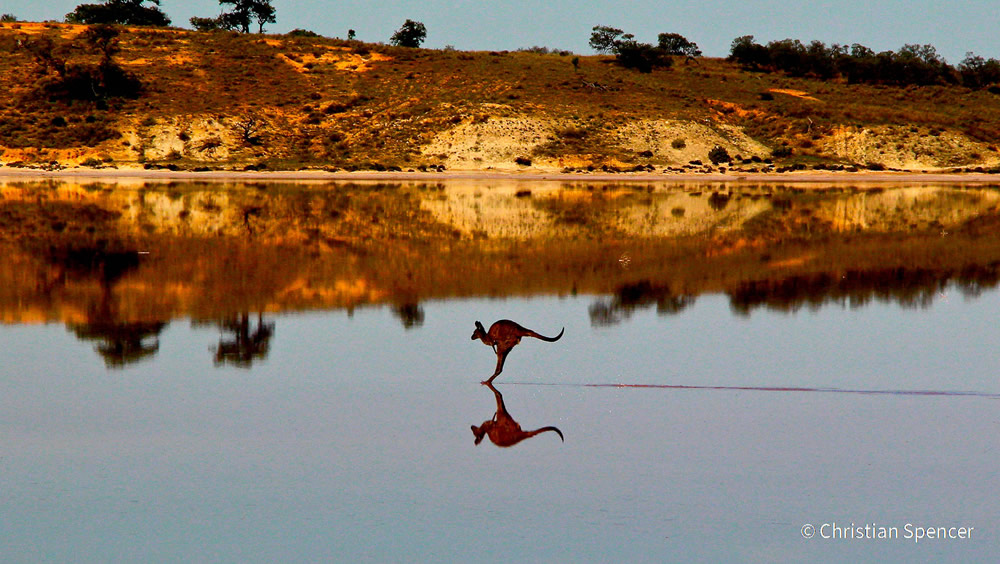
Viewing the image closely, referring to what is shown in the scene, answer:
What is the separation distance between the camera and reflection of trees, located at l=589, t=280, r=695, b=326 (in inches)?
660

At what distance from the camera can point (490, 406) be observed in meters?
11.0

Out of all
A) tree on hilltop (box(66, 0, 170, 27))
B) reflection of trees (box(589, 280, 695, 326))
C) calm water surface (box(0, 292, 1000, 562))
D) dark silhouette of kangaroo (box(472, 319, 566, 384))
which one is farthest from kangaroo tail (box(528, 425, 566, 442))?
tree on hilltop (box(66, 0, 170, 27))

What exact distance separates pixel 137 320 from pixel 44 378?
3.79 metres

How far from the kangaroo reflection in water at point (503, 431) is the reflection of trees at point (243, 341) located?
3.60 meters

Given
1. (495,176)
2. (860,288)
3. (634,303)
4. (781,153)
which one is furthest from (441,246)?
(781,153)

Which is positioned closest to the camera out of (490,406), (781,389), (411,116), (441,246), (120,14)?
(490,406)

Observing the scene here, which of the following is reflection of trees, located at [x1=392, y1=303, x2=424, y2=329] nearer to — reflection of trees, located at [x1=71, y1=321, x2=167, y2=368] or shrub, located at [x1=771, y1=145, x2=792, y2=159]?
reflection of trees, located at [x1=71, y1=321, x2=167, y2=368]

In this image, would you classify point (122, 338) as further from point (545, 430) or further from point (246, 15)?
point (246, 15)

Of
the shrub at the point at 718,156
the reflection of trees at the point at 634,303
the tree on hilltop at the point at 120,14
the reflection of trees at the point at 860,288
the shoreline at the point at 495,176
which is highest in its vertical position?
the tree on hilltop at the point at 120,14

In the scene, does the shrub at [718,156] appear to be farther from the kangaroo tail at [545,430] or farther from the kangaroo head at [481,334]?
the kangaroo tail at [545,430]

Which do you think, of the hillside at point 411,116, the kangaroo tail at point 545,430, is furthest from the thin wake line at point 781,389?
the hillside at point 411,116

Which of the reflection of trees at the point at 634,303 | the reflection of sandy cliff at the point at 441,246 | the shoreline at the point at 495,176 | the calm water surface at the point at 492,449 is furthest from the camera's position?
the shoreline at the point at 495,176

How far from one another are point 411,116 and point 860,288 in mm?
55680

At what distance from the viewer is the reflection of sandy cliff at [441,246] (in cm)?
1869
